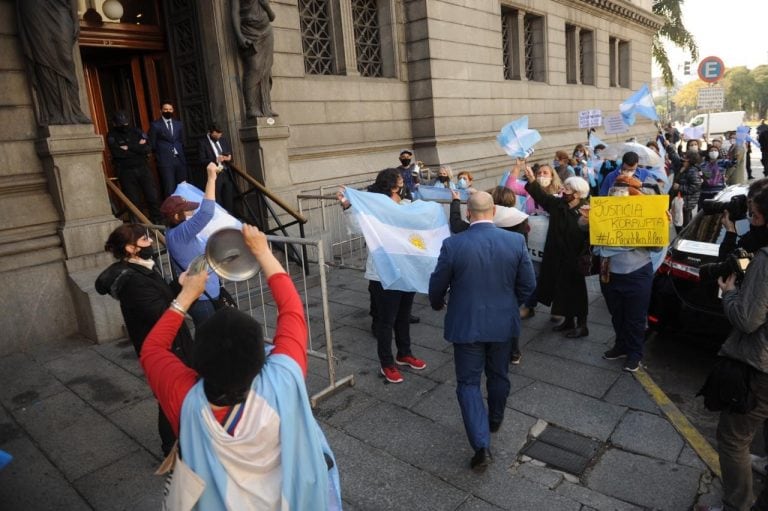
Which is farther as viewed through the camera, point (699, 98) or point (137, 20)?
point (699, 98)

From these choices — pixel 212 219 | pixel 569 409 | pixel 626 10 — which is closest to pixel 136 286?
pixel 212 219

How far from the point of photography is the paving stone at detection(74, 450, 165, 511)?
11.0ft

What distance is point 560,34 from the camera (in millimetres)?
17719

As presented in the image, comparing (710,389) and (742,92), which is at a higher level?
(742,92)

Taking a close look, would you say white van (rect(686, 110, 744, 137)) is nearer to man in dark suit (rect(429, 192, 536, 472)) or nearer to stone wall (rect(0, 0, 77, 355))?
man in dark suit (rect(429, 192, 536, 472))

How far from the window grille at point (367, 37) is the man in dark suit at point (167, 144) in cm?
444

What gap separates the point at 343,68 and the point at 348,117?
3.27 ft

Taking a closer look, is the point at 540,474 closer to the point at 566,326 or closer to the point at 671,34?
the point at 566,326

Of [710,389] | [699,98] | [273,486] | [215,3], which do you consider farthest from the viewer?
[699,98]

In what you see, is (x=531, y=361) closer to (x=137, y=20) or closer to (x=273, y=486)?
(x=273, y=486)

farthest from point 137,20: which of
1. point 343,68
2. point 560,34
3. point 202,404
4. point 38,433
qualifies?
point 560,34

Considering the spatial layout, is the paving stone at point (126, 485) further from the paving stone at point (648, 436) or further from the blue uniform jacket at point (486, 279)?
the paving stone at point (648, 436)

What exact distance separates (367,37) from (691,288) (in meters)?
9.26

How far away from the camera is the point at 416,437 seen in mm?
3922
